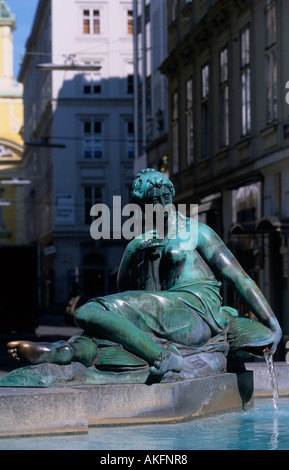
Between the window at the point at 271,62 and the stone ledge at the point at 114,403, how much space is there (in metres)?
18.3

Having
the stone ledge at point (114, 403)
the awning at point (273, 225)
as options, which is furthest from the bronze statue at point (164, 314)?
the awning at point (273, 225)

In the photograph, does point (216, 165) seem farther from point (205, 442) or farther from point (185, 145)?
point (205, 442)

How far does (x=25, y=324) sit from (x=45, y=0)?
134ft

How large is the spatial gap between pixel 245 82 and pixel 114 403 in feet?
71.9

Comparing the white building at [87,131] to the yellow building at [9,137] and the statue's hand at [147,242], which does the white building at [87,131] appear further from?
the statue's hand at [147,242]

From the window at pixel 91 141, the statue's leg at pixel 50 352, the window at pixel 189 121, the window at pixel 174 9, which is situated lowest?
the statue's leg at pixel 50 352

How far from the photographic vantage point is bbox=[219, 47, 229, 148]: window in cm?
2898

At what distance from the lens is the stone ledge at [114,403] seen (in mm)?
5281

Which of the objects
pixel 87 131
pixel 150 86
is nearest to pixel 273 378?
pixel 150 86

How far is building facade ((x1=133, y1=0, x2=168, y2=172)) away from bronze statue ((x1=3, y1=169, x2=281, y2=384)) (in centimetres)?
3360

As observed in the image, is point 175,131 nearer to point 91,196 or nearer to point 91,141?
point 91,196

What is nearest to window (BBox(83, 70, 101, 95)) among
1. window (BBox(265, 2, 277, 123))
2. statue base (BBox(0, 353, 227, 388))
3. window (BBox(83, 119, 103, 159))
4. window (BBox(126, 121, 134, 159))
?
window (BBox(83, 119, 103, 159))

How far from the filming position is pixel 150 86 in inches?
1794

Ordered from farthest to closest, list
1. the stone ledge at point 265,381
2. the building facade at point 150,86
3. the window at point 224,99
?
the building facade at point 150,86
the window at point 224,99
the stone ledge at point 265,381
